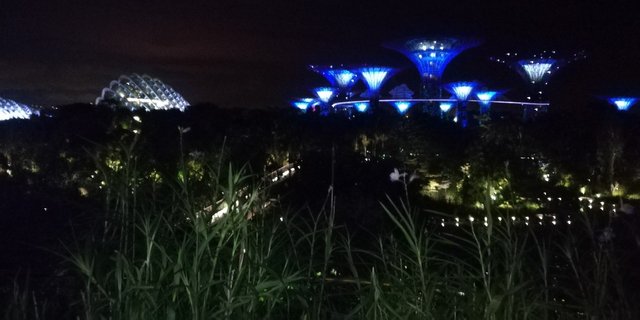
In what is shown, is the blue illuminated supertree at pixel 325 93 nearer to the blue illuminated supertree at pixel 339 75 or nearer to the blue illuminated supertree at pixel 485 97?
the blue illuminated supertree at pixel 339 75

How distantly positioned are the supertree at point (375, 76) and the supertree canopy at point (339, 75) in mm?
2689

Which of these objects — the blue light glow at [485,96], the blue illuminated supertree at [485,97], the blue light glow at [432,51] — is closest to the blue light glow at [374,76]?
the blue light glow at [432,51]

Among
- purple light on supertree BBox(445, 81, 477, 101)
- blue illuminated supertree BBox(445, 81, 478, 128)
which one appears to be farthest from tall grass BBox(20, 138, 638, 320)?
purple light on supertree BBox(445, 81, 477, 101)

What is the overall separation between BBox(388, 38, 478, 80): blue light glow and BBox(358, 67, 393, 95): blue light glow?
3928 millimetres

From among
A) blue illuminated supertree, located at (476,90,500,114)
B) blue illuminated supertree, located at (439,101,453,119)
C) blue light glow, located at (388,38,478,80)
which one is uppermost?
blue light glow, located at (388,38,478,80)

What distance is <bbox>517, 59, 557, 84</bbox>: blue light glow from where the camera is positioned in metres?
65.6

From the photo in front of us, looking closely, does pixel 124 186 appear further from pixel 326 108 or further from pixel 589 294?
pixel 326 108

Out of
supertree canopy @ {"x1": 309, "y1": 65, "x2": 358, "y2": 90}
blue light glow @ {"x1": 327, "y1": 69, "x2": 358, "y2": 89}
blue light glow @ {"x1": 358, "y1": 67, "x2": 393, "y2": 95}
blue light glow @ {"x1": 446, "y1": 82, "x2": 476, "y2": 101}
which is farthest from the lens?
blue light glow @ {"x1": 327, "y1": 69, "x2": 358, "y2": 89}

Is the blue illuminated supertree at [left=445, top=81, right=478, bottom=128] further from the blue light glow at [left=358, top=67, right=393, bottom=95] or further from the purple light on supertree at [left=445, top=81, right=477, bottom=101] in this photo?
the blue light glow at [left=358, top=67, right=393, bottom=95]

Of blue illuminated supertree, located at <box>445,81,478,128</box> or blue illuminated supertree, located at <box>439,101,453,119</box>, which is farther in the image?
blue illuminated supertree, located at <box>439,101,453,119</box>

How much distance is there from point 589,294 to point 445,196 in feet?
79.7

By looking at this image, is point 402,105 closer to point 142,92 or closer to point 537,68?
point 537,68

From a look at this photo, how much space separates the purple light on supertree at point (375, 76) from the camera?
67.2m

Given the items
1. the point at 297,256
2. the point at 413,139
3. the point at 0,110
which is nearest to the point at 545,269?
the point at 297,256
